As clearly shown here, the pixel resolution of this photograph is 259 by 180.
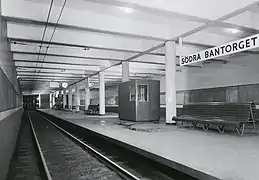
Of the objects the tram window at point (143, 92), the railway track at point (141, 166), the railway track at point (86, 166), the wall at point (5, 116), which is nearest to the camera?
the wall at point (5, 116)

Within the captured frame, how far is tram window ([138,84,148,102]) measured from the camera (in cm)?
1246

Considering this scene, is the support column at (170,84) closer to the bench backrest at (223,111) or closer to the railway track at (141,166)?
the bench backrest at (223,111)

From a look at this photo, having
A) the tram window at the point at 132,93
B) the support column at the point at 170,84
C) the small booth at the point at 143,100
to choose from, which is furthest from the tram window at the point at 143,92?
the support column at the point at 170,84

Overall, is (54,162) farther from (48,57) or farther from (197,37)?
(48,57)

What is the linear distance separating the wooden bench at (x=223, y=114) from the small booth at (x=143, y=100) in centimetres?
274

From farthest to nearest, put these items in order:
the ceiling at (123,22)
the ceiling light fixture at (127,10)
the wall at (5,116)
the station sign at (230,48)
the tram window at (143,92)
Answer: the tram window at (143,92) → the ceiling light fixture at (127,10) → the ceiling at (123,22) → the station sign at (230,48) → the wall at (5,116)

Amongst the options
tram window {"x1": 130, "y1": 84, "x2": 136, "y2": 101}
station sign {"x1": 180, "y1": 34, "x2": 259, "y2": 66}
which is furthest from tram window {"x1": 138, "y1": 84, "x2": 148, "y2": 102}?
station sign {"x1": 180, "y1": 34, "x2": 259, "y2": 66}

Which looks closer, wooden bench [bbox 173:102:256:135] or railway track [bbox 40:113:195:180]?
railway track [bbox 40:113:195:180]

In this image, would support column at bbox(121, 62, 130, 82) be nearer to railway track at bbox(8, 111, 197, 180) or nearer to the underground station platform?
the underground station platform

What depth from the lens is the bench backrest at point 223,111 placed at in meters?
7.07

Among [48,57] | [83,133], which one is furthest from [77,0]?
[48,57]

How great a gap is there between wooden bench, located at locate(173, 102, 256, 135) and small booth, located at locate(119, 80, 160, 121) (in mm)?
2742

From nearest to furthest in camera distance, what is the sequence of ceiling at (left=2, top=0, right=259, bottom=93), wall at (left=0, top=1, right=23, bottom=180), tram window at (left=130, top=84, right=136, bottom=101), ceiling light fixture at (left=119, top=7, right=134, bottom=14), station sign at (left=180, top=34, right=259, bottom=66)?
wall at (left=0, top=1, right=23, bottom=180) < station sign at (left=180, top=34, right=259, bottom=66) < ceiling at (left=2, top=0, right=259, bottom=93) < ceiling light fixture at (left=119, top=7, right=134, bottom=14) < tram window at (left=130, top=84, right=136, bottom=101)

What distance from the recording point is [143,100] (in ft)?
40.6
